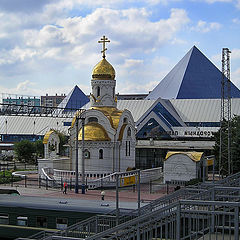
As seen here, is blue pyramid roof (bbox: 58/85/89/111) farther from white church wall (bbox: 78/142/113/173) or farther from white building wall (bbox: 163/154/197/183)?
white building wall (bbox: 163/154/197/183)

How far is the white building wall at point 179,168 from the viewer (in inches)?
1737

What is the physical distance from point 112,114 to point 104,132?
96.9 inches

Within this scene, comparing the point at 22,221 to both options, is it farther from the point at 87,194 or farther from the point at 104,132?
the point at 104,132

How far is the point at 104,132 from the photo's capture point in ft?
154

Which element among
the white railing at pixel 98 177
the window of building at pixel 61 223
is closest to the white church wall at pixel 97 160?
the white railing at pixel 98 177

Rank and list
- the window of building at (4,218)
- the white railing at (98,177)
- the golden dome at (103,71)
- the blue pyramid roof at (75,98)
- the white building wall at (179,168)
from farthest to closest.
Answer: the blue pyramid roof at (75,98), the golden dome at (103,71), the white building wall at (179,168), the white railing at (98,177), the window of building at (4,218)

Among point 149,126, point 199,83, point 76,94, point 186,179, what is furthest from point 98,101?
point 76,94

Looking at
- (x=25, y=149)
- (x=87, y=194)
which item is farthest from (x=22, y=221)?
(x=25, y=149)

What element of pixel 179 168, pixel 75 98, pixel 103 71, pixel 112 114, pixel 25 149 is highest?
pixel 75 98

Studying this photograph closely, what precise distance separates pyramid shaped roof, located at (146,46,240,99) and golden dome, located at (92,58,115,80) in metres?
43.1

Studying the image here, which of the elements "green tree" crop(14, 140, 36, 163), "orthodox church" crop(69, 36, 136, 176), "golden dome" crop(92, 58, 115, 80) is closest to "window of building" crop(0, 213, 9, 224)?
"orthodox church" crop(69, 36, 136, 176)

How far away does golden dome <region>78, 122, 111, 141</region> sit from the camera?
46.4 meters

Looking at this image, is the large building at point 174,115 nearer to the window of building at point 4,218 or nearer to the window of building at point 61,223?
the window of building at point 4,218

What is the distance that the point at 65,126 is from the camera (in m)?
95.1
